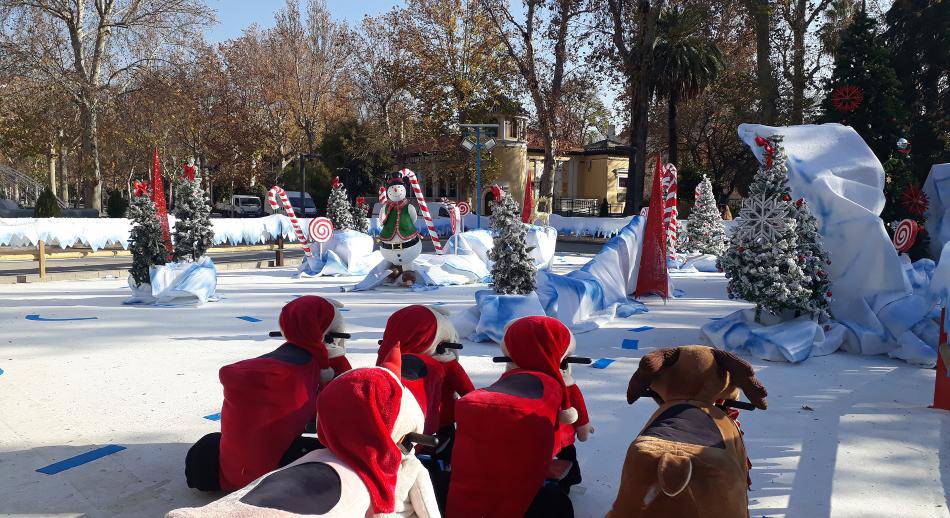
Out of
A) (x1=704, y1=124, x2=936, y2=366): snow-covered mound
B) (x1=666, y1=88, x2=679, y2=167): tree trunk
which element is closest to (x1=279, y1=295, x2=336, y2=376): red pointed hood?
(x1=704, y1=124, x2=936, y2=366): snow-covered mound

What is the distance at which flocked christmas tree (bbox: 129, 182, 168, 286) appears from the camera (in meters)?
10.0

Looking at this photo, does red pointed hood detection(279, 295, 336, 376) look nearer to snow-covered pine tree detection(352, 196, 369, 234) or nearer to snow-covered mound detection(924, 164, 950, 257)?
snow-covered mound detection(924, 164, 950, 257)

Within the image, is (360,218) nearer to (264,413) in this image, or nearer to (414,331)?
(414,331)

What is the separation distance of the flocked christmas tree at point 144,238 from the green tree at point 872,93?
10.9 m

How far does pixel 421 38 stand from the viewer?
3444 centimetres

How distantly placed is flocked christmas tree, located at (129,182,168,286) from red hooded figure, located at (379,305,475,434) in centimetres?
732

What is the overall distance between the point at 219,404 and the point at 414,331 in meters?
2.17

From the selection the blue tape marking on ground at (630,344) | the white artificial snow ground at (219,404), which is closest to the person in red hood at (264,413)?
the white artificial snow ground at (219,404)

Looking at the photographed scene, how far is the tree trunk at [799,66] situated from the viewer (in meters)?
23.0

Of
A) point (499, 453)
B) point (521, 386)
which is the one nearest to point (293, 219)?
point (521, 386)

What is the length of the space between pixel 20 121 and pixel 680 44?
1164 inches

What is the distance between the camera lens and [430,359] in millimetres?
3932

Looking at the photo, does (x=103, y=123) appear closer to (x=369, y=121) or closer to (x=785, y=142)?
(x=369, y=121)

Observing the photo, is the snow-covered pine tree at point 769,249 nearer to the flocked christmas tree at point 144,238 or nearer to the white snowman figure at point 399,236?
the white snowman figure at point 399,236
